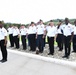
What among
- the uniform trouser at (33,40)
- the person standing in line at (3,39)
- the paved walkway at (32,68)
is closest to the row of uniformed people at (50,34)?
the uniform trouser at (33,40)

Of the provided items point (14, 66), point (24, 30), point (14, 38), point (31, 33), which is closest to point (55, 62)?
point (14, 66)

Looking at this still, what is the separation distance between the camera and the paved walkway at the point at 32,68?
778 centimetres

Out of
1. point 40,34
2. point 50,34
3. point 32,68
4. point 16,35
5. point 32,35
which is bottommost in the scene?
point 32,68

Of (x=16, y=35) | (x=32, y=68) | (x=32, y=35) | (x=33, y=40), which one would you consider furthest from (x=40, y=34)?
(x=32, y=68)

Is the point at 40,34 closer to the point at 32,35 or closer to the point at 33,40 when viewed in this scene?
the point at 32,35

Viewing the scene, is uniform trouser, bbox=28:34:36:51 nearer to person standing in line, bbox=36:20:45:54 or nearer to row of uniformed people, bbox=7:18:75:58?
row of uniformed people, bbox=7:18:75:58

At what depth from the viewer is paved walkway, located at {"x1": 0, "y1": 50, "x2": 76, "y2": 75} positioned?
306 inches

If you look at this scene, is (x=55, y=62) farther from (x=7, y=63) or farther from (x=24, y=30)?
(x=24, y=30)

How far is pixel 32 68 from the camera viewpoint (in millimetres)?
8469

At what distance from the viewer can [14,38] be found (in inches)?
643

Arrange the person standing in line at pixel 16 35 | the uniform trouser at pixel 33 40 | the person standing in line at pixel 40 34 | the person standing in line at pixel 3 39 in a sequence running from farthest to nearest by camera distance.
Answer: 1. the person standing in line at pixel 16 35
2. the uniform trouser at pixel 33 40
3. the person standing in line at pixel 40 34
4. the person standing in line at pixel 3 39

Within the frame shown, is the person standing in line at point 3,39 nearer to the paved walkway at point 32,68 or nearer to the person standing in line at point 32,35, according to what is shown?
the paved walkway at point 32,68

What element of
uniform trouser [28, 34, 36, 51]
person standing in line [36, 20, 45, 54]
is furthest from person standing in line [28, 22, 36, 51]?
person standing in line [36, 20, 45, 54]

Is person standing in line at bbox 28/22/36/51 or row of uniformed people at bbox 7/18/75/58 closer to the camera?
row of uniformed people at bbox 7/18/75/58
